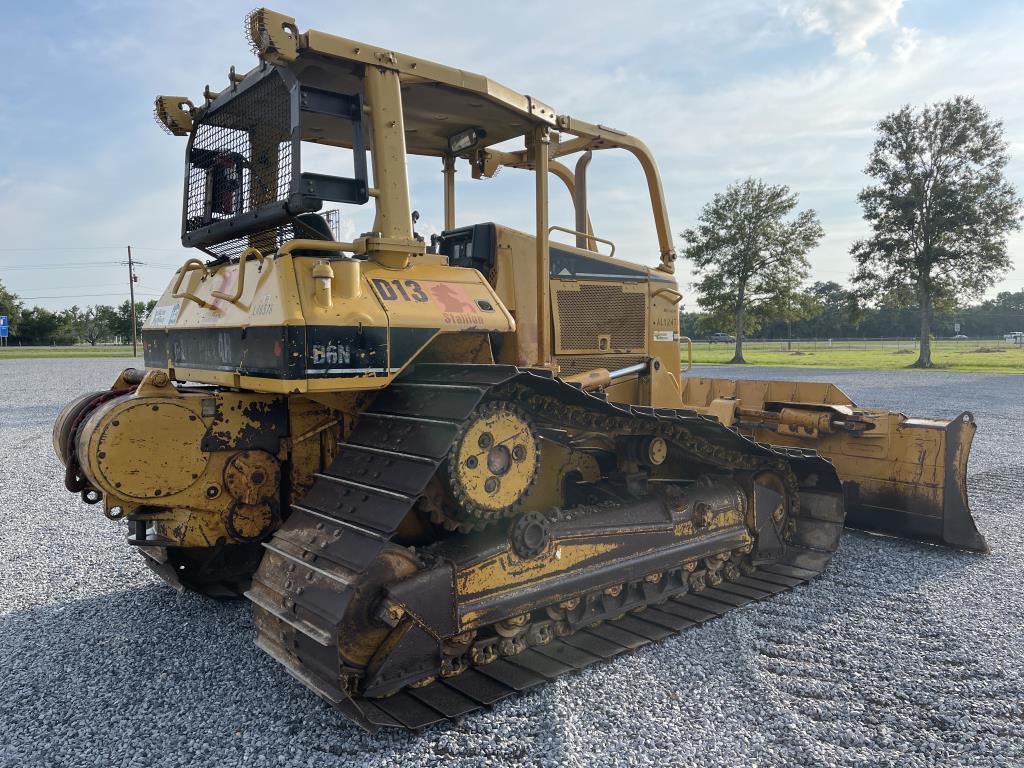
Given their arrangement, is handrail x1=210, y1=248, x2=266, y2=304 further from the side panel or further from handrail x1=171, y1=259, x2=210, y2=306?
handrail x1=171, y1=259, x2=210, y2=306

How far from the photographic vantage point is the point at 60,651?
13.8ft

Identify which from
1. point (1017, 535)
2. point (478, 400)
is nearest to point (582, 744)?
point (478, 400)

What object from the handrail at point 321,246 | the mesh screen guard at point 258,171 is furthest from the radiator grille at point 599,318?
the mesh screen guard at point 258,171

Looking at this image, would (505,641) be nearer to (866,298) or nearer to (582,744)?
(582,744)

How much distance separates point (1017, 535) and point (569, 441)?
15.5ft

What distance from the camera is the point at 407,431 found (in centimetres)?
355

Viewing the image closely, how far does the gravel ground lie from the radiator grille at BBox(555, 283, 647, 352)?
2096mm

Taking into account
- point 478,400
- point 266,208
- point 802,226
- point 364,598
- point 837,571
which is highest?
point 802,226

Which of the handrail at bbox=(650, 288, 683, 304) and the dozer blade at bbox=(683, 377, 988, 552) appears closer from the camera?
the handrail at bbox=(650, 288, 683, 304)

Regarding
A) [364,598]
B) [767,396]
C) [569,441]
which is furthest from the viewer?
[767,396]

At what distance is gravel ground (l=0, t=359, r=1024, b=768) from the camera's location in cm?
311

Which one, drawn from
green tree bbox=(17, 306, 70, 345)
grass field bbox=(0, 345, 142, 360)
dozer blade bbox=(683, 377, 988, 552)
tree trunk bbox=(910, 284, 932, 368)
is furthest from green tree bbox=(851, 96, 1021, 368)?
green tree bbox=(17, 306, 70, 345)

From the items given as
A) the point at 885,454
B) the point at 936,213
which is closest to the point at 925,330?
the point at 936,213

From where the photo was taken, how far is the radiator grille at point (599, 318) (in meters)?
5.02
